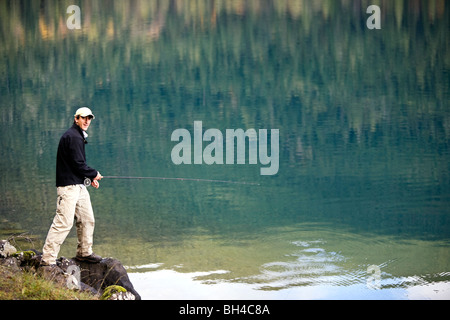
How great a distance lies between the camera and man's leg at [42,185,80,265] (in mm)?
8219

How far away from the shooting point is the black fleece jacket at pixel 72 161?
26.8 feet

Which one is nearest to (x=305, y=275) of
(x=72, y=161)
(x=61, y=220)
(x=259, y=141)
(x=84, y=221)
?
(x=84, y=221)

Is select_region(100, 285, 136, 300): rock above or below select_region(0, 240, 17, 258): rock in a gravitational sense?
below

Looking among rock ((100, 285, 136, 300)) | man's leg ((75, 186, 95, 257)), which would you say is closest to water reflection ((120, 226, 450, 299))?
rock ((100, 285, 136, 300))

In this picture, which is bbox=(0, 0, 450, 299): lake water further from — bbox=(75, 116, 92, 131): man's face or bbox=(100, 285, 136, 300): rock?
bbox=(75, 116, 92, 131): man's face

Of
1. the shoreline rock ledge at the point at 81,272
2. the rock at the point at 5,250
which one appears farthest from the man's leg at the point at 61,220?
the rock at the point at 5,250

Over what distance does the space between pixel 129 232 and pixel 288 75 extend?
31.3 metres

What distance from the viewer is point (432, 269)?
37.9 feet

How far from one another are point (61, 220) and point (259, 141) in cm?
1793

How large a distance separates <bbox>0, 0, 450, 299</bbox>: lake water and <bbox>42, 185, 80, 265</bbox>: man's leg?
2363mm

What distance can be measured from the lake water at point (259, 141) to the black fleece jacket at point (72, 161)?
2707 millimetres

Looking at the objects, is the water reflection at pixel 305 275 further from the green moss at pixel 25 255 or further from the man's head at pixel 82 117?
the man's head at pixel 82 117
